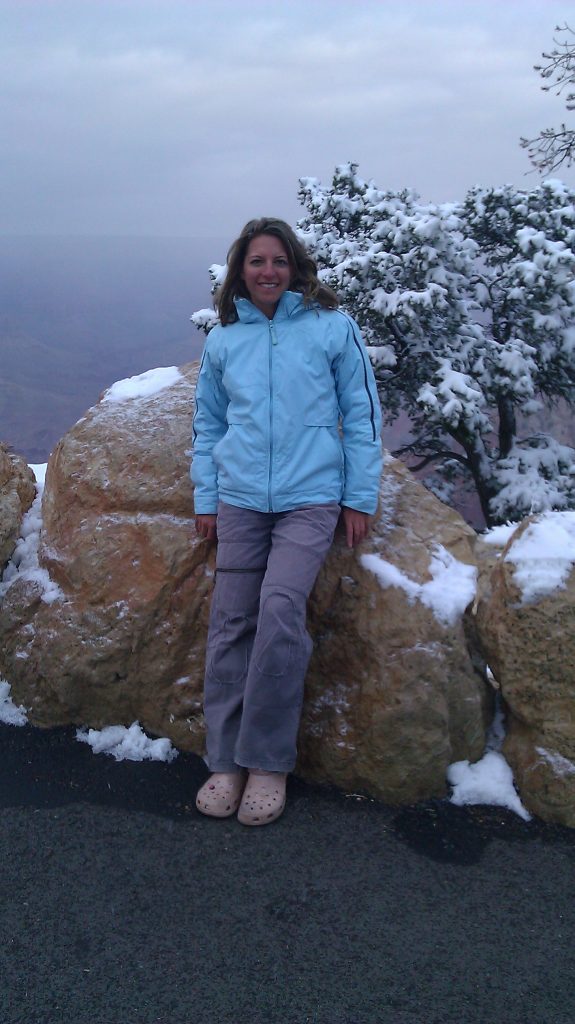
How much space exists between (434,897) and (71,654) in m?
1.82

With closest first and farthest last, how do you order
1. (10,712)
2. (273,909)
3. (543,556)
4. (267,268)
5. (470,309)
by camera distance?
(273,909), (543,556), (267,268), (10,712), (470,309)

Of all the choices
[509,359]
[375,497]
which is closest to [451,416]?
[509,359]

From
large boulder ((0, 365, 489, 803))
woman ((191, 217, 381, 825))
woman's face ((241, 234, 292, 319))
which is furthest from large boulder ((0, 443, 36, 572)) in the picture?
woman's face ((241, 234, 292, 319))

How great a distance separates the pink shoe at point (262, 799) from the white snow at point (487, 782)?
0.69 m

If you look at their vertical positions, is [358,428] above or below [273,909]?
above

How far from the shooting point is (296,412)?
10.2 ft

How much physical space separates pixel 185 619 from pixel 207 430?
827mm

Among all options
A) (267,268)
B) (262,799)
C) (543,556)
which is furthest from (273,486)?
→ (262,799)

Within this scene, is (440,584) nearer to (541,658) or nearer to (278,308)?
(541,658)

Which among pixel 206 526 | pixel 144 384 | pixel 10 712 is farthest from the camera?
pixel 144 384

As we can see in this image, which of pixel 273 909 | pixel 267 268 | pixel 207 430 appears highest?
pixel 267 268

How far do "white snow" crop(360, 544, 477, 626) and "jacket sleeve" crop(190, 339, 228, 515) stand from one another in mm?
709

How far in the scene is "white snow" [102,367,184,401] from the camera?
164 inches

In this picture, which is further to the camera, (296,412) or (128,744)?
(128,744)
